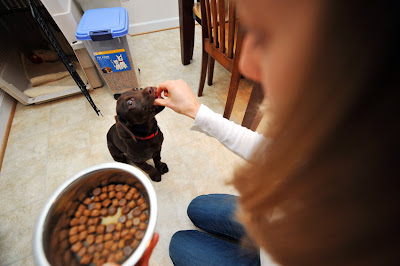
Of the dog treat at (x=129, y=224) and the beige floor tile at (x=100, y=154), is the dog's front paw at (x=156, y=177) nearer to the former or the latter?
the beige floor tile at (x=100, y=154)

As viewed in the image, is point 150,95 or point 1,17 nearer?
point 150,95

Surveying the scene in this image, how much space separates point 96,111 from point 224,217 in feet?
4.61

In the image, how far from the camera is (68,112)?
5.92ft

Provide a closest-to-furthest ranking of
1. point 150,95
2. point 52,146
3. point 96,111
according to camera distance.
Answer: point 150,95
point 52,146
point 96,111

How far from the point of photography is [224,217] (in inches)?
36.6

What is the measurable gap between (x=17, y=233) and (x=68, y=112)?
3.45ft

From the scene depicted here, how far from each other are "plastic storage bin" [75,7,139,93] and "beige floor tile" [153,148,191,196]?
2.90 feet

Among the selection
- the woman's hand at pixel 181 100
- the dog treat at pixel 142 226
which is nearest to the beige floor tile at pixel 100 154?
the woman's hand at pixel 181 100

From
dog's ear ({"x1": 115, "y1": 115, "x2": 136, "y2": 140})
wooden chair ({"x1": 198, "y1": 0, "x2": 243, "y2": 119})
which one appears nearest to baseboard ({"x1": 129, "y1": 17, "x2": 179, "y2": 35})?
wooden chair ({"x1": 198, "y1": 0, "x2": 243, "y2": 119})

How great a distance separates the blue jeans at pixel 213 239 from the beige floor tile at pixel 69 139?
42.6 inches

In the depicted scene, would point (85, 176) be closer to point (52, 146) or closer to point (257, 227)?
point (257, 227)

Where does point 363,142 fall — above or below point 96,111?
above

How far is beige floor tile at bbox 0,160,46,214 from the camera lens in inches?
49.4

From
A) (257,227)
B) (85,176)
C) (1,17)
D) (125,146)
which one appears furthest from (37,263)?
(1,17)
